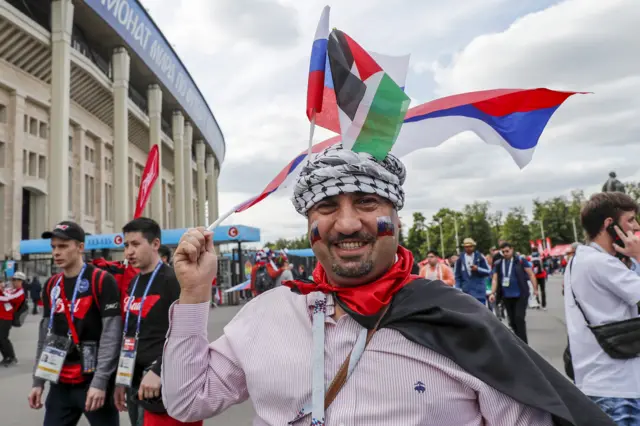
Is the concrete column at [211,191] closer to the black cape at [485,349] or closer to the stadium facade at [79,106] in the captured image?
the stadium facade at [79,106]

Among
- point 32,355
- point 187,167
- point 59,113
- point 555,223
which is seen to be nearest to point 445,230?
point 555,223

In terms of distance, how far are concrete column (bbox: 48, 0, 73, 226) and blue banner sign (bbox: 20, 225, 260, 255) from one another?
2020mm

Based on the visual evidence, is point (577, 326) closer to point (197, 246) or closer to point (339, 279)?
point (339, 279)

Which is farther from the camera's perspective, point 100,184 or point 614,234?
point 100,184

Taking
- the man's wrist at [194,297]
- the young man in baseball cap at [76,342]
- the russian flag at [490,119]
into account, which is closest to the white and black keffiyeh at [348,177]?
the russian flag at [490,119]

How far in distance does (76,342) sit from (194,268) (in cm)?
234

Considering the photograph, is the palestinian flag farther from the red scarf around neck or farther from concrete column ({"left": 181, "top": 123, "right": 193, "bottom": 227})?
concrete column ({"left": 181, "top": 123, "right": 193, "bottom": 227})

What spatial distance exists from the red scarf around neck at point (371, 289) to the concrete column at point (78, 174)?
124ft

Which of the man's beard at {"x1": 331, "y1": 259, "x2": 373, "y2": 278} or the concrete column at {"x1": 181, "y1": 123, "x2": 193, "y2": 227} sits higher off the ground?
the concrete column at {"x1": 181, "y1": 123, "x2": 193, "y2": 227}

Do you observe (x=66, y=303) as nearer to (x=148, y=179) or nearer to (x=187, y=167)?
(x=148, y=179)

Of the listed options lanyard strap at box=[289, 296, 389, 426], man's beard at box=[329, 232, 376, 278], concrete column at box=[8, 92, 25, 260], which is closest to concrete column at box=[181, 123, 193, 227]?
concrete column at box=[8, 92, 25, 260]

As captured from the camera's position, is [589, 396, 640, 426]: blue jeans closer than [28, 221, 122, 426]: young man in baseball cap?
Yes

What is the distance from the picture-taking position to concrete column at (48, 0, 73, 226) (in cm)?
2491

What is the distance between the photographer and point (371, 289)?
175 cm
